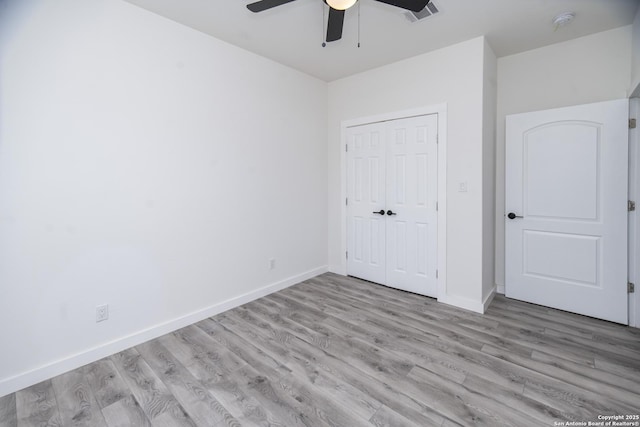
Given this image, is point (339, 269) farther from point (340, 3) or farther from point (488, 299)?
point (340, 3)

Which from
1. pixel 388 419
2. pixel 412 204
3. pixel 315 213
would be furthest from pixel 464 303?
pixel 315 213

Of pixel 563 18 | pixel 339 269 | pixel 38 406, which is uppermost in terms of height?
pixel 563 18

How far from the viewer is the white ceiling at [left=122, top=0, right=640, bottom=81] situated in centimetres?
242

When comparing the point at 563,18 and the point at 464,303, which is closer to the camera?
the point at 563,18

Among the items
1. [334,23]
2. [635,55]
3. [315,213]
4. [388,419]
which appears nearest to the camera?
[388,419]

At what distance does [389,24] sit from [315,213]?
7.87ft

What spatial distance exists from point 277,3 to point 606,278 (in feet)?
12.3

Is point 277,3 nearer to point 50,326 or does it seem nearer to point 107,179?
point 107,179

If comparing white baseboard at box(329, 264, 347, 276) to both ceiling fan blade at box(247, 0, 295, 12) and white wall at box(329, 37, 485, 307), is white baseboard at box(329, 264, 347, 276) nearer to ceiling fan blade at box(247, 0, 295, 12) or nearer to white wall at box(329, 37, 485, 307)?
white wall at box(329, 37, 485, 307)

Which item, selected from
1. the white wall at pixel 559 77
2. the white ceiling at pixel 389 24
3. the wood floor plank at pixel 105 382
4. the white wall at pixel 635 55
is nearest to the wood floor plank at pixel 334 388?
the wood floor plank at pixel 105 382

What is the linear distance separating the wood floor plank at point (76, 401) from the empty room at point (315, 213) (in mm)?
14

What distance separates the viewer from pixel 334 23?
6.97 feet

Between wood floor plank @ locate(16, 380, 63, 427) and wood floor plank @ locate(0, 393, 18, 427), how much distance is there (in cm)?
2

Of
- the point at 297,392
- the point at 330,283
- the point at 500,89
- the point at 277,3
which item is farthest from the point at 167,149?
the point at 500,89
